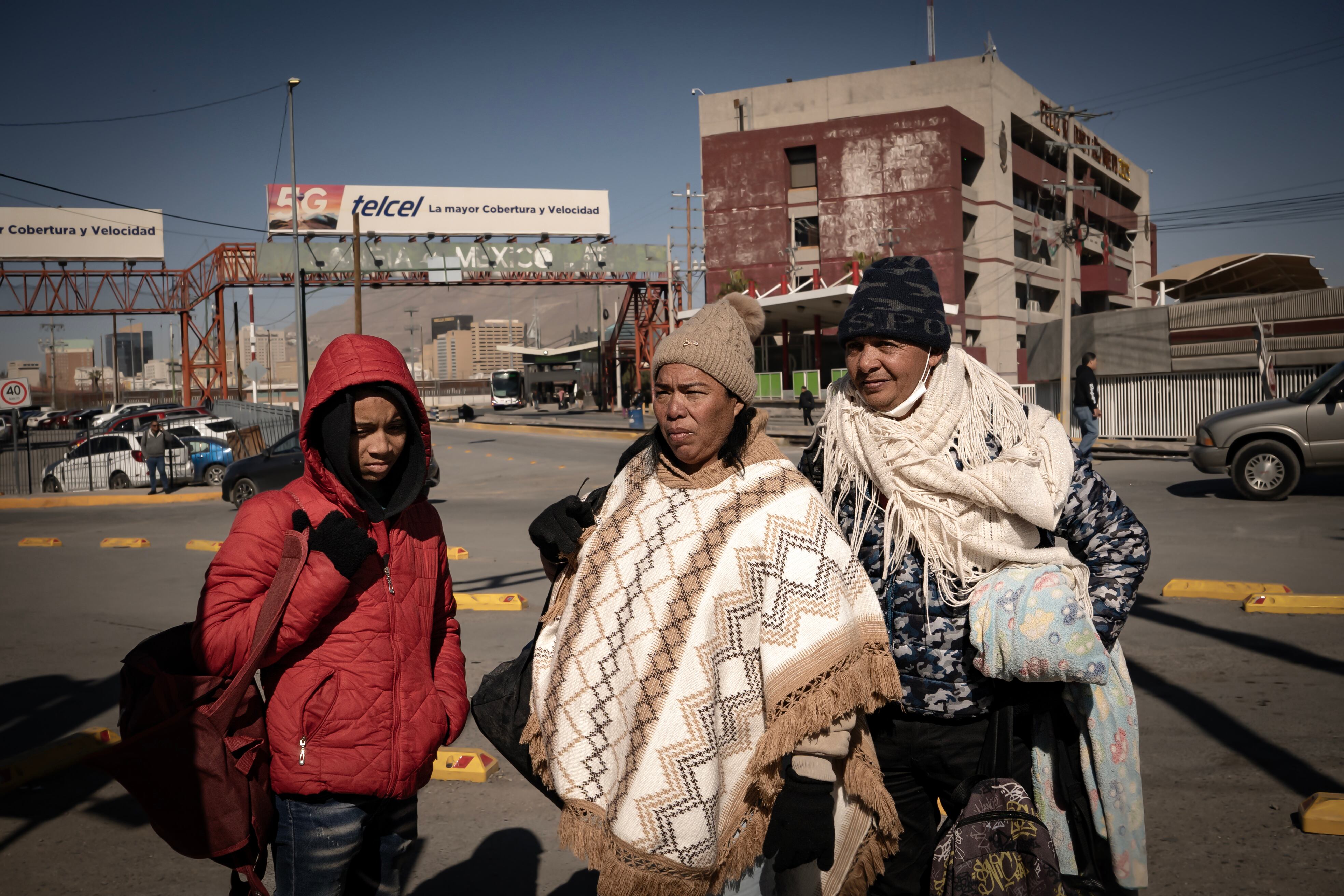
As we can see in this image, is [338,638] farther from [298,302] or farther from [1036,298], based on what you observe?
[1036,298]

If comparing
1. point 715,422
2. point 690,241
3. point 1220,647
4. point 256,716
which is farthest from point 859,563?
point 690,241

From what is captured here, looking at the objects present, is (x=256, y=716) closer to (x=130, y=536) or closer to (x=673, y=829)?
(x=673, y=829)

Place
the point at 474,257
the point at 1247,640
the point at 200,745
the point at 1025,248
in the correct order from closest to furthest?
the point at 200,745, the point at 1247,640, the point at 474,257, the point at 1025,248

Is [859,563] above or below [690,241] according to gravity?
below

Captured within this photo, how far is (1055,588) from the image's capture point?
2.37 m

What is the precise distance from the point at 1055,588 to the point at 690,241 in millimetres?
51151

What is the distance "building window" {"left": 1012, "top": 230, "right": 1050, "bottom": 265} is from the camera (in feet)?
170

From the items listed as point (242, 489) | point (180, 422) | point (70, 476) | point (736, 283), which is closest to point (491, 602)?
point (242, 489)

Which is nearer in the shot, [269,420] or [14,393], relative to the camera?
[14,393]

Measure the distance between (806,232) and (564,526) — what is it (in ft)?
165

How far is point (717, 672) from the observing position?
2162 mm

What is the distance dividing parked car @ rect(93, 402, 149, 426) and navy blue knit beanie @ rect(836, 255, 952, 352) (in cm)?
4112

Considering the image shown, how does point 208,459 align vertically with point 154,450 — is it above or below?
Answer: below

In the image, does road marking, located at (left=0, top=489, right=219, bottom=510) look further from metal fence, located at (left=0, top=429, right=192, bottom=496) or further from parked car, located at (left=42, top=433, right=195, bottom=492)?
parked car, located at (left=42, top=433, right=195, bottom=492)
